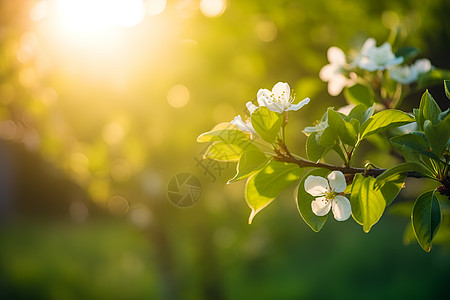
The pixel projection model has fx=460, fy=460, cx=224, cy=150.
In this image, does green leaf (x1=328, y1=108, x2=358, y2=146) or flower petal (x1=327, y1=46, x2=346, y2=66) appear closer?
green leaf (x1=328, y1=108, x2=358, y2=146)

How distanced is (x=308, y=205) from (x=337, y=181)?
0.07m

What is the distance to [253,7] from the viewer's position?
208 cm

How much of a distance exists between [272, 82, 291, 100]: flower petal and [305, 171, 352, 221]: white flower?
0.42 feet

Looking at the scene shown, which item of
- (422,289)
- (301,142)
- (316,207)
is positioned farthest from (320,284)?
(316,207)

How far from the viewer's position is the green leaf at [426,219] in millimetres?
615

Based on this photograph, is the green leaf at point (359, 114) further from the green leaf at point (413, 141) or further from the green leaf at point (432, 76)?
the green leaf at point (432, 76)

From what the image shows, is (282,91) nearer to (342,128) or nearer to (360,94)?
(342,128)

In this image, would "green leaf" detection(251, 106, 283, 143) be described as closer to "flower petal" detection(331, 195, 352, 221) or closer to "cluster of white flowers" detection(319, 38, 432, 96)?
"flower petal" detection(331, 195, 352, 221)

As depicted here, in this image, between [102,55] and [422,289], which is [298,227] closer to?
[422,289]

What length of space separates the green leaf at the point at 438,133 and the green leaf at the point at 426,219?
0.08 metres

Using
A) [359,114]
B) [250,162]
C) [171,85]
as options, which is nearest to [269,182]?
[250,162]

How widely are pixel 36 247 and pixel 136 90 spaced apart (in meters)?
5.18

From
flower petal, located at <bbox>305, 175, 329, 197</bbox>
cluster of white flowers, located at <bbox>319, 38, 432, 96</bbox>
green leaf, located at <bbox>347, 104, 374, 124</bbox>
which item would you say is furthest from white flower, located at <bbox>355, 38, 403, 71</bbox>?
flower petal, located at <bbox>305, 175, 329, 197</bbox>

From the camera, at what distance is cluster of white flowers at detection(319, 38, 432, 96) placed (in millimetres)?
953
